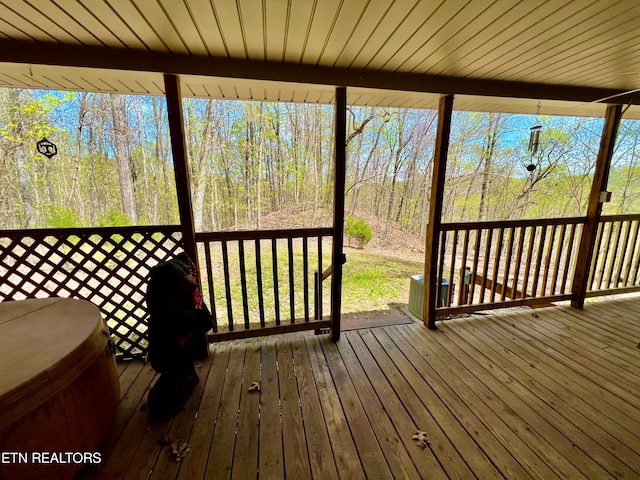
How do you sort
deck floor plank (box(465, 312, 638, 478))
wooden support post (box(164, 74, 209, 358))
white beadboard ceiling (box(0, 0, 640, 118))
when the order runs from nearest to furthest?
white beadboard ceiling (box(0, 0, 640, 118))
deck floor plank (box(465, 312, 638, 478))
wooden support post (box(164, 74, 209, 358))

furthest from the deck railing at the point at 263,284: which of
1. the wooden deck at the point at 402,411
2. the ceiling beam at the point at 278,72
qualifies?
the ceiling beam at the point at 278,72

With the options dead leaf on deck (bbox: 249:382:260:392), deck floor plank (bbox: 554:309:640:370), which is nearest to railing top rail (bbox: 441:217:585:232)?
deck floor plank (bbox: 554:309:640:370)

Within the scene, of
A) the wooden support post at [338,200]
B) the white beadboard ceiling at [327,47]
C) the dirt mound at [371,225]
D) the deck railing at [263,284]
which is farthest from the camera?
the dirt mound at [371,225]

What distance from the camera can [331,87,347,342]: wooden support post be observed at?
2179mm

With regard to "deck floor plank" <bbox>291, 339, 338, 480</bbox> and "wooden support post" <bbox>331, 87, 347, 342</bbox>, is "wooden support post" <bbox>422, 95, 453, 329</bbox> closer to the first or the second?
"wooden support post" <bbox>331, 87, 347, 342</bbox>

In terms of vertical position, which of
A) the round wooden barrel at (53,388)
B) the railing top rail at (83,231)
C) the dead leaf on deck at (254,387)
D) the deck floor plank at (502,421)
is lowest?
the deck floor plank at (502,421)

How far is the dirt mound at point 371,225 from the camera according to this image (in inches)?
348

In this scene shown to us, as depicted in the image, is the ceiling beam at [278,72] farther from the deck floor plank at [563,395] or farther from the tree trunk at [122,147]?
the tree trunk at [122,147]

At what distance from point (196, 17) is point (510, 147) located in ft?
32.1

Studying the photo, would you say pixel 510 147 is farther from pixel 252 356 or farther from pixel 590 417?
pixel 252 356

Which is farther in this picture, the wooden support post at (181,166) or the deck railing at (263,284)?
the deck railing at (263,284)

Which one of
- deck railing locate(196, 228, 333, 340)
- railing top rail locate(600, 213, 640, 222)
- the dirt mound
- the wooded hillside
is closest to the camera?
deck railing locate(196, 228, 333, 340)

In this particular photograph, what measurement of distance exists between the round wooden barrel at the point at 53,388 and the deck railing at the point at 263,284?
34.7 inches

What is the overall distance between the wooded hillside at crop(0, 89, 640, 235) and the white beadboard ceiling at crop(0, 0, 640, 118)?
562 centimetres
